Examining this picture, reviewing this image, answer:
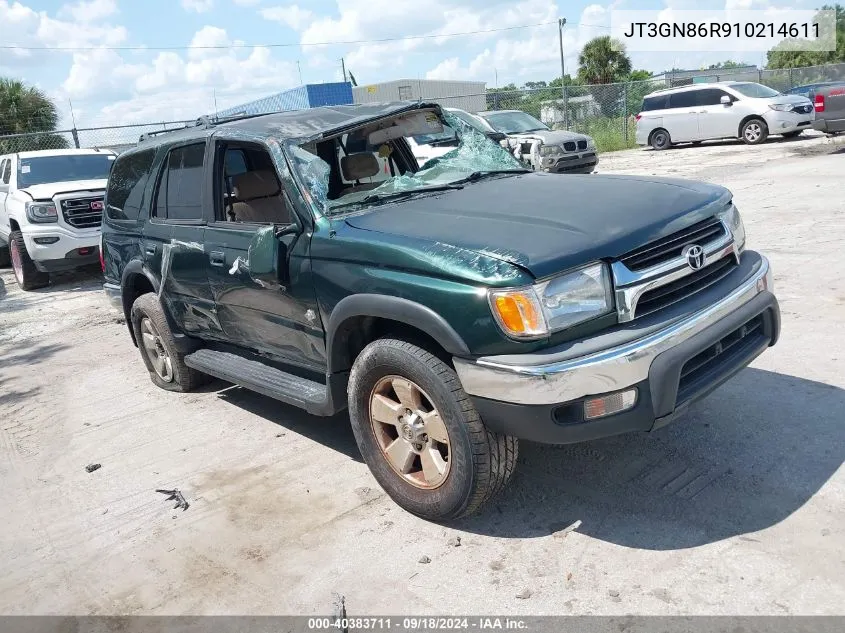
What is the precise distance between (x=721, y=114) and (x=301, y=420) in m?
18.8

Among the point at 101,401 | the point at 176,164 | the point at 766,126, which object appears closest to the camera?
the point at 176,164

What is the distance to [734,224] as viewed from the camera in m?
3.82

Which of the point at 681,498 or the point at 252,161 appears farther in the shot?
the point at 252,161

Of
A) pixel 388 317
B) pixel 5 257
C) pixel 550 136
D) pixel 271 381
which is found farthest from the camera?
pixel 550 136

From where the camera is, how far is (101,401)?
582cm

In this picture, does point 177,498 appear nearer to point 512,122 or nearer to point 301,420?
point 301,420

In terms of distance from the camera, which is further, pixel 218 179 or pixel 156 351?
pixel 156 351

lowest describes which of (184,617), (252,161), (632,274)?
(184,617)

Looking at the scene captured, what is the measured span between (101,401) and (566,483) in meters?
3.82

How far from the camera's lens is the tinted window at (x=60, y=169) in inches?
434

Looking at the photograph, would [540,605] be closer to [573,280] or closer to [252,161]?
[573,280]

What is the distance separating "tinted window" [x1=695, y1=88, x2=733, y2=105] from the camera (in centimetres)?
2044

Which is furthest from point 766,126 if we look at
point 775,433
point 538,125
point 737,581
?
point 737,581

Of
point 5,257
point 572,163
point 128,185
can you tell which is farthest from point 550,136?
point 128,185
